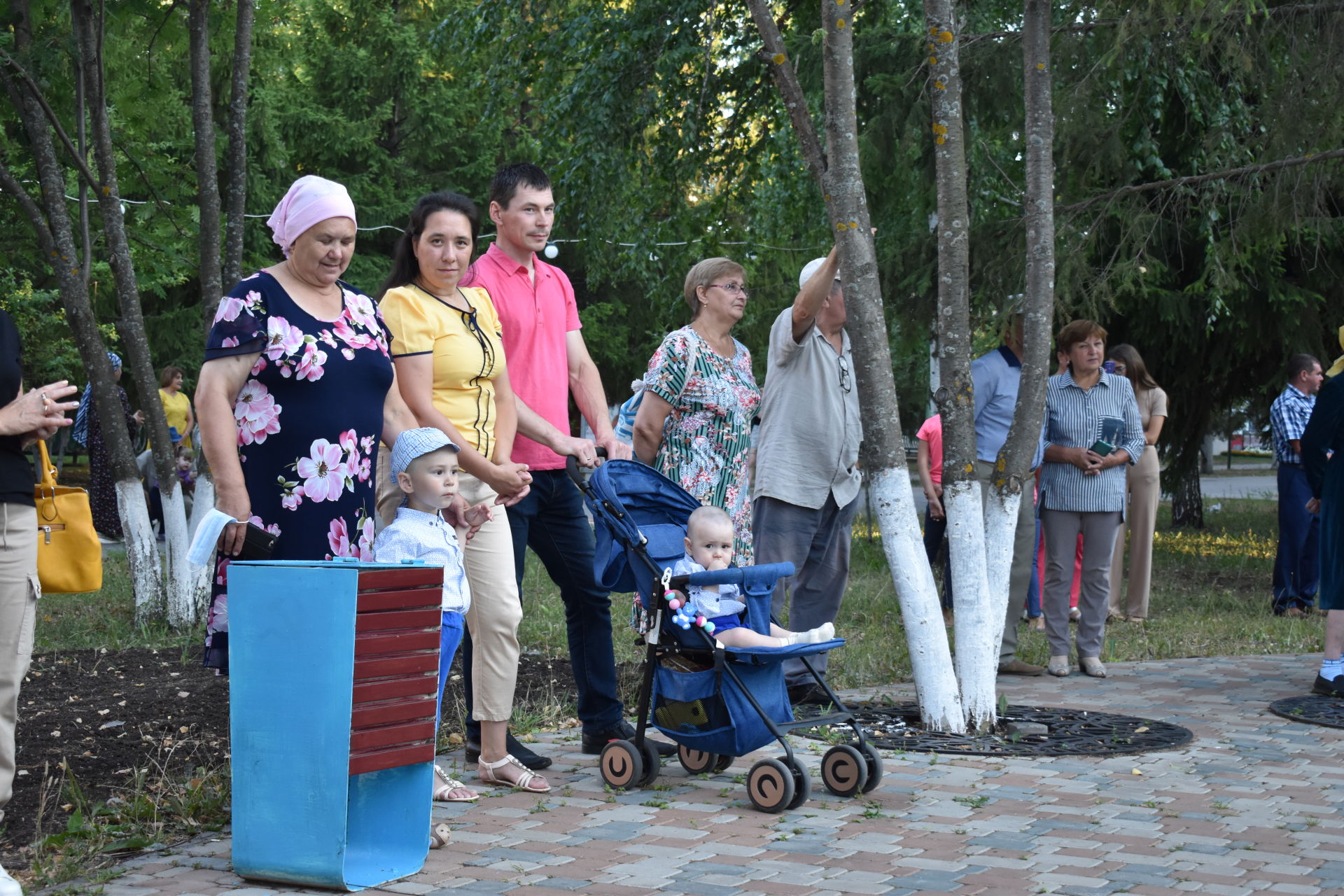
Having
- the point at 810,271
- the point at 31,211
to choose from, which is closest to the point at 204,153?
the point at 31,211

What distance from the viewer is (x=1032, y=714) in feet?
20.8

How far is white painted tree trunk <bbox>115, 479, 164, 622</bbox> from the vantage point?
9.37 m

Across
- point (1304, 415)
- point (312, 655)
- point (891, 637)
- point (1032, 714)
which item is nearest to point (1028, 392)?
point (1032, 714)

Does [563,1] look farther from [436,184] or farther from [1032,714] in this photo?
[436,184]

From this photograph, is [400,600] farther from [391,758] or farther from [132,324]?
[132,324]

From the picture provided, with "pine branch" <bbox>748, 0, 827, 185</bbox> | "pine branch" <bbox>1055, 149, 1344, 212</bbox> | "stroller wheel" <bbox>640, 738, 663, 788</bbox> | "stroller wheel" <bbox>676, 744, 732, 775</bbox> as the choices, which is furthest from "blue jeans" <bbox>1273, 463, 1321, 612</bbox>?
"stroller wheel" <bbox>640, 738, 663, 788</bbox>

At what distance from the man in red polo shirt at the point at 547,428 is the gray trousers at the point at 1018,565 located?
2.93 metres

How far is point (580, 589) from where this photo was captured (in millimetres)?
5672

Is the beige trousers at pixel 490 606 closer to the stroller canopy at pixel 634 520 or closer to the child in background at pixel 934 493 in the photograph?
the stroller canopy at pixel 634 520

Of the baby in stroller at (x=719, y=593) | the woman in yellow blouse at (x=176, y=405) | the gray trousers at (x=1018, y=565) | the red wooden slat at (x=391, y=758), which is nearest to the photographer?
the red wooden slat at (x=391, y=758)

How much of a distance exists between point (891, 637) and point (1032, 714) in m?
2.68

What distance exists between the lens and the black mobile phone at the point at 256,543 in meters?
4.11

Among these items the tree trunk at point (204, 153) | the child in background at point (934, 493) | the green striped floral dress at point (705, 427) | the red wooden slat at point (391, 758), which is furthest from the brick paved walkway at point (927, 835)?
the tree trunk at point (204, 153)

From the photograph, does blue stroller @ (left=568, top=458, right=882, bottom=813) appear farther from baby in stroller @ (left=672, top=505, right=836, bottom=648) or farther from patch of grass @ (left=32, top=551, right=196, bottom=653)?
patch of grass @ (left=32, top=551, right=196, bottom=653)
